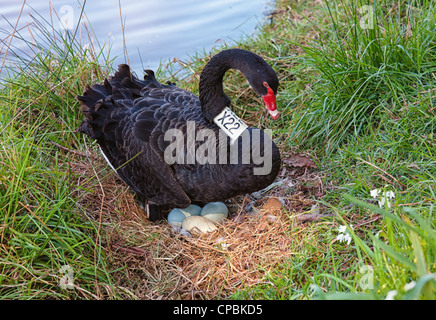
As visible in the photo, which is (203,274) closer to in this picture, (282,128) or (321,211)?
(321,211)

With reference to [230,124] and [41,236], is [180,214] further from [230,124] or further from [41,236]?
[41,236]

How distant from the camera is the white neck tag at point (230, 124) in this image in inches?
141

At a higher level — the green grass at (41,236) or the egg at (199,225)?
the green grass at (41,236)

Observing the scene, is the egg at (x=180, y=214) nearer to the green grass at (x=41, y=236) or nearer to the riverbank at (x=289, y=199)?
the riverbank at (x=289, y=199)

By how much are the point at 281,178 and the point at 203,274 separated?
1377mm

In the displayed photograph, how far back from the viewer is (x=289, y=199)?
153 inches

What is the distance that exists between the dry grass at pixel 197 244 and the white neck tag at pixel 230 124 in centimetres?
64

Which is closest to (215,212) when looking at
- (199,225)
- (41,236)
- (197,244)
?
(199,225)

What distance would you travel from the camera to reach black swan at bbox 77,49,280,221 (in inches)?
138

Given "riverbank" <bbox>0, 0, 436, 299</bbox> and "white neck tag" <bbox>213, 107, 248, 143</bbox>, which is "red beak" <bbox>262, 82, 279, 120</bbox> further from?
"riverbank" <bbox>0, 0, 436, 299</bbox>

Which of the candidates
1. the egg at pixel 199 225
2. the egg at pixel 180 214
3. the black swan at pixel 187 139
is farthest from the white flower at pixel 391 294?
the egg at pixel 180 214

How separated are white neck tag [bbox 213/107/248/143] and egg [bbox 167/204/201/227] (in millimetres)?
751

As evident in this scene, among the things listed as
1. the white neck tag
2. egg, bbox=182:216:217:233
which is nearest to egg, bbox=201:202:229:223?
egg, bbox=182:216:217:233
